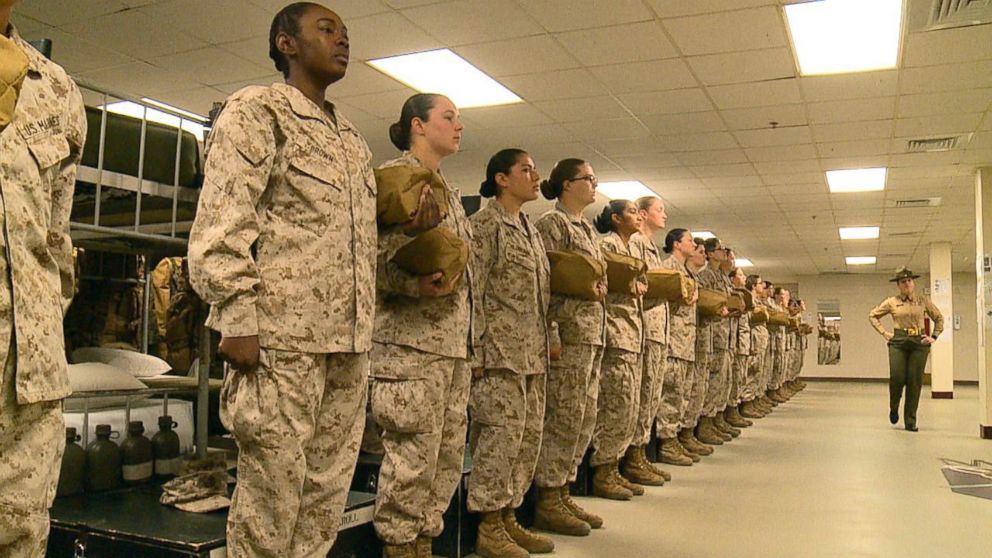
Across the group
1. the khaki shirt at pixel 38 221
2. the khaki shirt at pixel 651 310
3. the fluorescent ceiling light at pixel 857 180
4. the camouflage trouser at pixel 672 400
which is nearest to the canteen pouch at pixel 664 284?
the khaki shirt at pixel 651 310

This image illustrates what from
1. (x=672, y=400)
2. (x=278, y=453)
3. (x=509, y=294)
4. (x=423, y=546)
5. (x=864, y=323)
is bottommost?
(x=423, y=546)

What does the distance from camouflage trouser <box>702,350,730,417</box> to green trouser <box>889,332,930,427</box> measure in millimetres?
2319

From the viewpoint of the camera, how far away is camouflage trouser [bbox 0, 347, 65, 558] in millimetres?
1294

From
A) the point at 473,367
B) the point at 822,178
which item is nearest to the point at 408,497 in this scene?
the point at 473,367

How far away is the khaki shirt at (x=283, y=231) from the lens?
1.70 metres

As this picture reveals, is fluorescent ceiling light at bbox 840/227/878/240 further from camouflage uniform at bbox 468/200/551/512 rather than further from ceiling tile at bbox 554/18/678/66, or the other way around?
camouflage uniform at bbox 468/200/551/512

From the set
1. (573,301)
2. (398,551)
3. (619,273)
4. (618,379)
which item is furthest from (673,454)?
(398,551)

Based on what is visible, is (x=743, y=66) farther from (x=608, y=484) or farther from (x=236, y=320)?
(x=236, y=320)

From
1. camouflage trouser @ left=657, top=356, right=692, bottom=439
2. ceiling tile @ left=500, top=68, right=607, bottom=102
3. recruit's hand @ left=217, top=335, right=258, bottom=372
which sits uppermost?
ceiling tile @ left=500, top=68, right=607, bottom=102

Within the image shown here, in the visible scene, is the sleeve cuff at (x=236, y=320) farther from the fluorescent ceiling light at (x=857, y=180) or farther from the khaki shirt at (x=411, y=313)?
the fluorescent ceiling light at (x=857, y=180)

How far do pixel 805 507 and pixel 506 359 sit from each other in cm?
200

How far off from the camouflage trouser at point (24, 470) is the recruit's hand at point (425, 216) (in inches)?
41.9

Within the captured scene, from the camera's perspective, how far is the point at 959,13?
432cm

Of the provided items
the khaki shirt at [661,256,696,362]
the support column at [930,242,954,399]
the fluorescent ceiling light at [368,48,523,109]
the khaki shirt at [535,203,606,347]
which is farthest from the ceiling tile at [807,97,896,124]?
the support column at [930,242,954,399]
